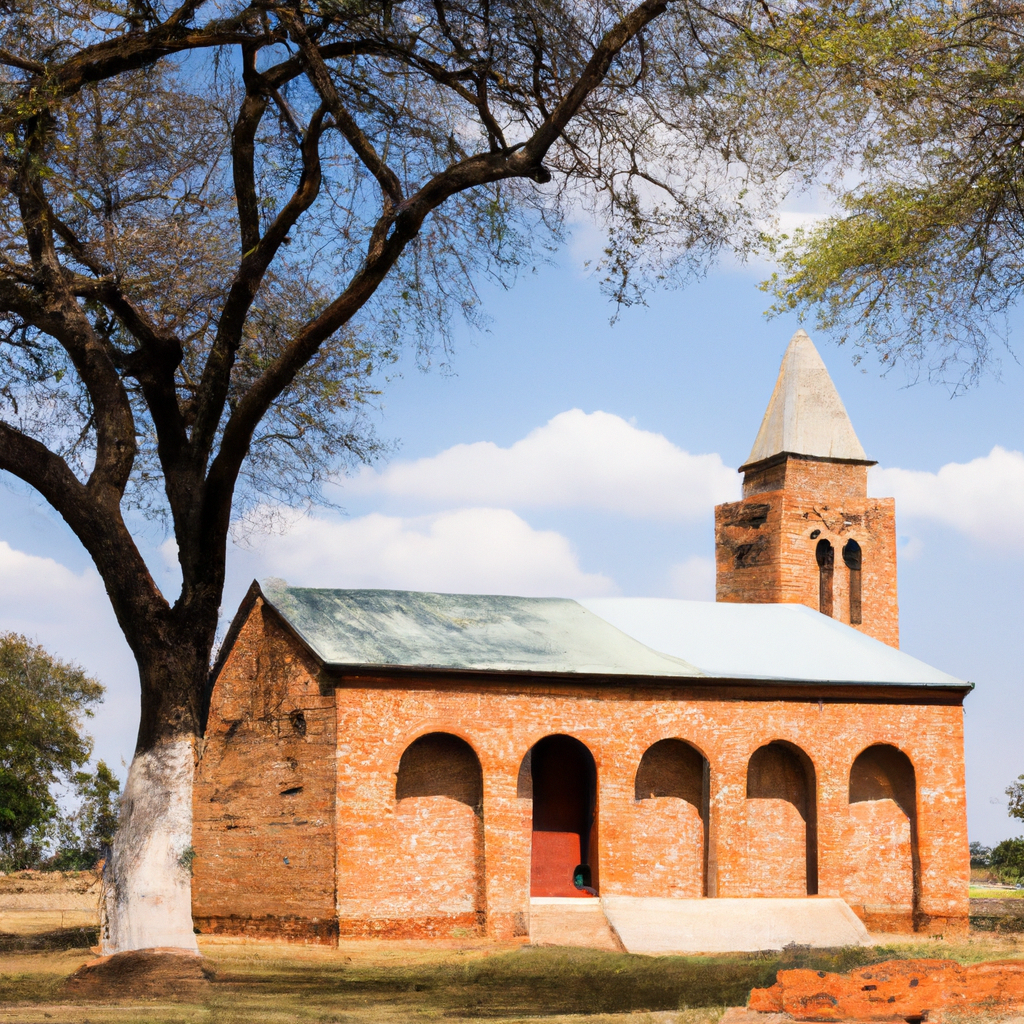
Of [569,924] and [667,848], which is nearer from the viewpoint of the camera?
[569,924]

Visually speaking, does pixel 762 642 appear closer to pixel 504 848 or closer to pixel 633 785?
pixel 633 785

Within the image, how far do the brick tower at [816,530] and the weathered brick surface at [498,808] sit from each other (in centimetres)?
642

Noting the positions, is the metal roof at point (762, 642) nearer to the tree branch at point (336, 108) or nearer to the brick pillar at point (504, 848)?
the brick pillar at point (504, 848)

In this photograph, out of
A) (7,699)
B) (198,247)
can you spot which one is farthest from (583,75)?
(7,699)

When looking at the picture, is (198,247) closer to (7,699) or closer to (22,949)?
(22,949)

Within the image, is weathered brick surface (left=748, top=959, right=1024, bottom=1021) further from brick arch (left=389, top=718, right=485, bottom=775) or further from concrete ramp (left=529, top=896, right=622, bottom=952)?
brick arch (left=389, top=718, right=485, bottom=775)

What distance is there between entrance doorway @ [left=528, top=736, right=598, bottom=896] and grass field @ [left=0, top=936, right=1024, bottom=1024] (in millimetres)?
1861

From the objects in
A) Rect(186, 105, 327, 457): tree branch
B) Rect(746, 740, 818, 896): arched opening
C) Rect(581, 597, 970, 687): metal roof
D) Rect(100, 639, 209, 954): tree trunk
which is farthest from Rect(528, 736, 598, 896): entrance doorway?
Rect(186, 105, 327, 457): tree branch

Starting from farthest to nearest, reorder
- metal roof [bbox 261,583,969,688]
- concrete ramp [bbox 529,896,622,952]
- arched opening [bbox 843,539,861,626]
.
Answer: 1. arched opening [bbox 843,539,861,626]
2. metal roof [bbox 261,583,969,688]
3. concrete ramp [bbox 529,896,622,952]

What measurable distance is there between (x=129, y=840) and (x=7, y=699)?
1785 cm

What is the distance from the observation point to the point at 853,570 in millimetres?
27156

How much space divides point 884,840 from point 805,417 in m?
11.4

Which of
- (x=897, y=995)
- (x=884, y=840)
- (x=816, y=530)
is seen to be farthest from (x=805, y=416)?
(x=897, y=995)

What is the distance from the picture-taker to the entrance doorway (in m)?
18.2
